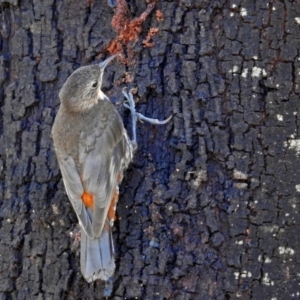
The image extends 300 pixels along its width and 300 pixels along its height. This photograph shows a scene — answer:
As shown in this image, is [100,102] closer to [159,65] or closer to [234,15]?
[159,65]

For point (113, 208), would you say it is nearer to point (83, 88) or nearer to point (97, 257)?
point (97, 257)

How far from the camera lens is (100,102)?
4.81m

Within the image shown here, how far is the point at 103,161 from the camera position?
4758 millimetres

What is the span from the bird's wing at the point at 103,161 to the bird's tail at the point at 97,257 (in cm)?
6

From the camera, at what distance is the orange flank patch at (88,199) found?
4.51 m

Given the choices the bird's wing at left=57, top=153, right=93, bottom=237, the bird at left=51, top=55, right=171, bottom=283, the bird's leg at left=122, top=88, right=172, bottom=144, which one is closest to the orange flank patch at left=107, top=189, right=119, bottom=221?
the bird at left=51, top=55, right=171, bottom=283

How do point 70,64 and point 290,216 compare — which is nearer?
point 290,216

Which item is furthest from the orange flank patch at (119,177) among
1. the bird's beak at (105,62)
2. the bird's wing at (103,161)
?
the bird's beak at (105,62)

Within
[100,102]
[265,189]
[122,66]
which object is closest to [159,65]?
[122,66]

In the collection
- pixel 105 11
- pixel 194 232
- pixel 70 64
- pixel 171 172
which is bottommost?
pixel 194 232

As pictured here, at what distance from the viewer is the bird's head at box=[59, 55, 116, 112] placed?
4.54 meters

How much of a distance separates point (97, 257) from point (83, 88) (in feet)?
3.65

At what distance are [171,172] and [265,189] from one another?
0.52 meters

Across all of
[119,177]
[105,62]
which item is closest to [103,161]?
[119,177]
